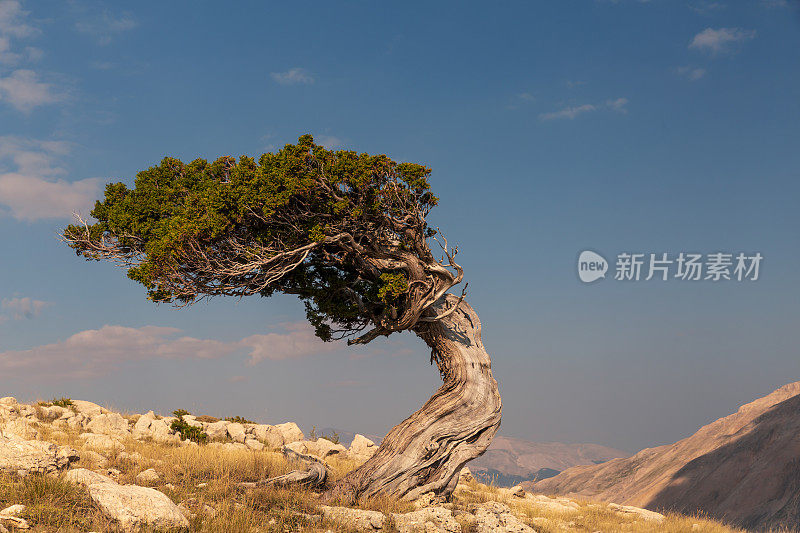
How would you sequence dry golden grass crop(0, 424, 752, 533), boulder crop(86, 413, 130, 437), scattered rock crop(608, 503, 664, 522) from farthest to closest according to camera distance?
boulder crop(86, 413, 130, 437) < scattered rock crop(608, 503, 664, 522) < dry golden grass crop(0, 424, 752, 533)

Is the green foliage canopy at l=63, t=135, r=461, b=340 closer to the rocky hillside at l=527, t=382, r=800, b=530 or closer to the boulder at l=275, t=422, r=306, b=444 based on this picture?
the boulder at l=275, t=422, r=306, b=444

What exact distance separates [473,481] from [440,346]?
10.6 meters

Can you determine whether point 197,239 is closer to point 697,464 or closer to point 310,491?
point 310,491

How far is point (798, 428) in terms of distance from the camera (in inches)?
2331

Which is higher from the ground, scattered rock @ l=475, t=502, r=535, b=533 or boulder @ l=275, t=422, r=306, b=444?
boulder @ l=275, t=422, r=306, b=444

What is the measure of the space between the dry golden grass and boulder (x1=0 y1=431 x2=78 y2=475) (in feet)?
2.00

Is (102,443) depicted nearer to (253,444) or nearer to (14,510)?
(253,444)

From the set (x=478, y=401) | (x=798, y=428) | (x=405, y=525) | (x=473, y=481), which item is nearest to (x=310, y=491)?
(x=405, y=525)

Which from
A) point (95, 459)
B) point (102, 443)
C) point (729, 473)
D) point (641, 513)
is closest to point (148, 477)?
point (95, 459)

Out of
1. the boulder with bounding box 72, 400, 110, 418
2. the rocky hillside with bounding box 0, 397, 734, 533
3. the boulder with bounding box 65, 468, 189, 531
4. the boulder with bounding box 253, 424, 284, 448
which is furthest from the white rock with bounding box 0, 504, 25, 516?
the boulder with bounding box 72, 400, 110, 418

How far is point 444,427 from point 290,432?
Answer: 14780mm

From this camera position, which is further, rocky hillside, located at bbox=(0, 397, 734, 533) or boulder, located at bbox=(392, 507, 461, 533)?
boulder, located at bbox=(392, 507, 461, 533)

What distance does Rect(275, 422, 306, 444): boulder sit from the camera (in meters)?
30.0

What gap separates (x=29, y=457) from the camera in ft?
43.4
